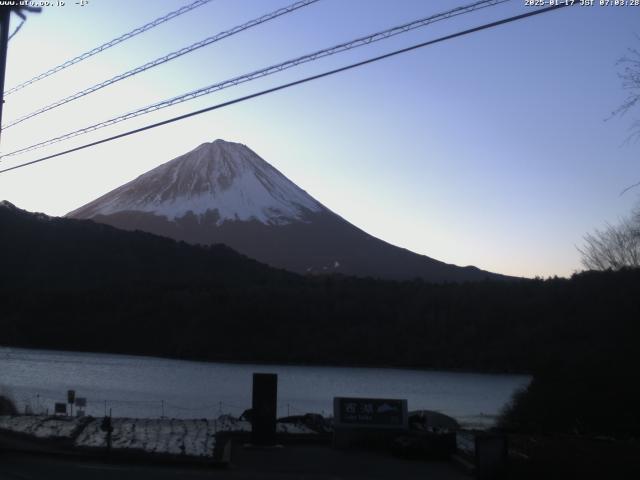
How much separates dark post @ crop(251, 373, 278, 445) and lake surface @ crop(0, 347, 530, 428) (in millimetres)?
20355

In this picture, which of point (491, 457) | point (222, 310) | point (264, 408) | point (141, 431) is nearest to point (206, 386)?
point (222, 310)

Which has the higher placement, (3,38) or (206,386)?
(3,38)

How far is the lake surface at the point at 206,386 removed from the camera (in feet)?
154

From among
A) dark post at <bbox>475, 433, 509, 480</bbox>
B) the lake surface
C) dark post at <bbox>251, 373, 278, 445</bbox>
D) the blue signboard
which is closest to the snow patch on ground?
dark post at <bbox>251, 373, 278, 445</bbox>

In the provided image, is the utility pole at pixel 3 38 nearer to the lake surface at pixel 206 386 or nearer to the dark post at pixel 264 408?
the dark post at pixel 264 408

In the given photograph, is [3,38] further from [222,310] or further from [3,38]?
[222,310]

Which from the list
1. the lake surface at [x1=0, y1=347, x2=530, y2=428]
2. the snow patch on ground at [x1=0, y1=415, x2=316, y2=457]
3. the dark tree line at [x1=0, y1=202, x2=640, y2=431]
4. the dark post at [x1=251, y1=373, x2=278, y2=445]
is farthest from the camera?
the dark tree line at [x1=0, y1=202, x2=640, y2=431]

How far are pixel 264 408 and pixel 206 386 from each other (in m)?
41.1

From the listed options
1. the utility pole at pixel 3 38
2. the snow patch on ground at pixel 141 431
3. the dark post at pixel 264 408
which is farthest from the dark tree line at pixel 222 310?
the utility pole at pixel 3 38

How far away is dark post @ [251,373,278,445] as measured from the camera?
2136cm

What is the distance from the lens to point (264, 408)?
70.1ft

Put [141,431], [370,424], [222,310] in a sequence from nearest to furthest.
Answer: [370,424]
[141,431]
[222,310]

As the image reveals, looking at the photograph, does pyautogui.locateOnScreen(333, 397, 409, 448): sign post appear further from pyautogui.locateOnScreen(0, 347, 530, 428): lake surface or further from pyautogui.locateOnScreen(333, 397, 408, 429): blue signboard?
pyautogui.locateOnScreen(0, 347, 530, 428): lake surface

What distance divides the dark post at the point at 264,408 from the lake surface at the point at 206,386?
801 inches
